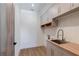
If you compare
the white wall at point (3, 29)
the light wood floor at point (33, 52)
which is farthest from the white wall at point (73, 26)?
the light wood floor at point (33, 52)

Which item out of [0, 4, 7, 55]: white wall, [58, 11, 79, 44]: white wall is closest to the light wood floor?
[58, 11, 79, 44]: white wall

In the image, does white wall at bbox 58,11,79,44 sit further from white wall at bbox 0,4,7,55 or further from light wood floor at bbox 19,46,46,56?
light wood floor at bbox 19,46,46,56

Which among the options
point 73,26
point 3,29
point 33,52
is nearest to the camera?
point 3,29

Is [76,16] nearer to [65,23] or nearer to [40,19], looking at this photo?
[65,23]

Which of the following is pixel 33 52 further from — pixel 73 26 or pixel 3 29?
pixel 3 29

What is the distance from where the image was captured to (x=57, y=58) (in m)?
1.07

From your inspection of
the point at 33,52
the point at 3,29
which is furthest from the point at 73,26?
the point at 33,52

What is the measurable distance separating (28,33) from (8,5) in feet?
13.9

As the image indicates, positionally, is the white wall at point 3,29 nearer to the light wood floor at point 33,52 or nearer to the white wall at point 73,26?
the white wall at point 73,26

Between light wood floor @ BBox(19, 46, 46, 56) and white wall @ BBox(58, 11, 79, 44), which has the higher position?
white wall @ BBox(58, 11, 79, 44)

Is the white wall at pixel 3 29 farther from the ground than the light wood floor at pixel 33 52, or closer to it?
farther from the ground

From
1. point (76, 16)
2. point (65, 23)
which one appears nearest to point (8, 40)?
point (76, 16)

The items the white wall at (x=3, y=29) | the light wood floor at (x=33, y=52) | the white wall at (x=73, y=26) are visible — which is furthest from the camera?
the light wood floor at (x=33, y=52)

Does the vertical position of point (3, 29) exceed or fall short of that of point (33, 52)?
it exceeds it
